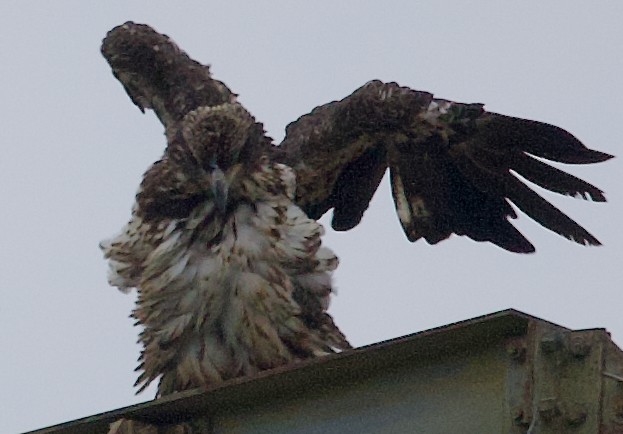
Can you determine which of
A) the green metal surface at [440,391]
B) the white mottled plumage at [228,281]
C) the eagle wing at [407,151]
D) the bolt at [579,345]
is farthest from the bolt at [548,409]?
the eagle wing at [407,151]

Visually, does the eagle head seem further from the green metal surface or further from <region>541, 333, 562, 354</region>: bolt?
<region>541, 333, 562, 354</region>: bolt

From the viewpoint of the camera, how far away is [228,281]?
6.60 metres

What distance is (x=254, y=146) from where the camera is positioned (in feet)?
23.1

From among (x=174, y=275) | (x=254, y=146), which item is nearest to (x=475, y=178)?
(x=254, y=146)

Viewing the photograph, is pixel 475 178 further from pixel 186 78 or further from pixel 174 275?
pixel 174 275

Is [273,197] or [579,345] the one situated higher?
Result: [273,197]

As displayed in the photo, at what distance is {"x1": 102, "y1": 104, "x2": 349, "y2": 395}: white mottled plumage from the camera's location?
6559 millimetres

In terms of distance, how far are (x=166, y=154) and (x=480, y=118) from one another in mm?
1851

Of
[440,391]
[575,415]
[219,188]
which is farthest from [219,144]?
[575,415]

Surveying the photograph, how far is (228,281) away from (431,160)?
1.86 m

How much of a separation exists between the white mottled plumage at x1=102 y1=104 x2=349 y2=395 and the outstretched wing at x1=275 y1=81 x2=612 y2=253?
84cm

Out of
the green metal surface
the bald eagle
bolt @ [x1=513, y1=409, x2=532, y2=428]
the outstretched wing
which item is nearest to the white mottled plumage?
the bald eagle

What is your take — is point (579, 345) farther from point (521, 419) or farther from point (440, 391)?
point (440, 391)

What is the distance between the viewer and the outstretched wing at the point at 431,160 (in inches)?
306
